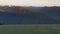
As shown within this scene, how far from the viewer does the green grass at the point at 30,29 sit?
78 cm

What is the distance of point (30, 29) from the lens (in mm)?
788

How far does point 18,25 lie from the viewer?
81cm

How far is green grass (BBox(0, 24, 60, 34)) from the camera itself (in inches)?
30.8
